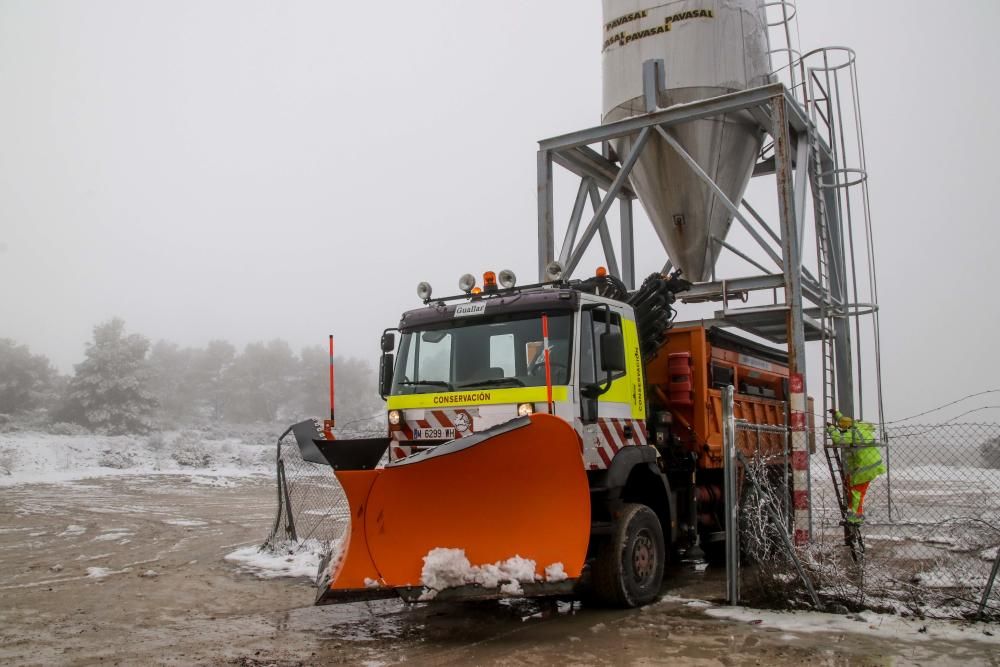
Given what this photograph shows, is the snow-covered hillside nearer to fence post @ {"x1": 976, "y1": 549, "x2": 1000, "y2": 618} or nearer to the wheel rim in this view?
the wheel rim

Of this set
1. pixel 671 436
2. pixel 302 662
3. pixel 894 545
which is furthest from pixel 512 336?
pixel 894 545

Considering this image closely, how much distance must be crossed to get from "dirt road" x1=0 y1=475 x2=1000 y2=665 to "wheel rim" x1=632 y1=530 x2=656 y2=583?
1.03 ft

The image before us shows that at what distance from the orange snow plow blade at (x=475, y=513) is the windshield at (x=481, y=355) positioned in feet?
2.84

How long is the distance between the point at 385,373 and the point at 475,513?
6.84 ft

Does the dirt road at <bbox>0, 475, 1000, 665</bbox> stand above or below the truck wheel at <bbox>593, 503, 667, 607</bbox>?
below

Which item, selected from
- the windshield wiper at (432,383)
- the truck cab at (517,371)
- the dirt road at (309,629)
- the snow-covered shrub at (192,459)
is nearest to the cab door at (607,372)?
the truck cab at (517,371)

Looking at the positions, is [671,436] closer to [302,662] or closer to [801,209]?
[801,209]

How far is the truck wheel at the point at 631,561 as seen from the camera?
657 centimetres

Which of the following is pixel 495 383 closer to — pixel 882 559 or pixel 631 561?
pixel 631 561

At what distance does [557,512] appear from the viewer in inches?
234

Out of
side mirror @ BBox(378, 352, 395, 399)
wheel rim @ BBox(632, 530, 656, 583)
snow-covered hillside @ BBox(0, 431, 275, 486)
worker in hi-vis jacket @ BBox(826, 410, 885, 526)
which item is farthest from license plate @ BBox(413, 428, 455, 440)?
snow-covered hillside @ BBox(0, 431, 275, 486)

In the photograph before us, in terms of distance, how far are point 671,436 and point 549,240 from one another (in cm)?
436

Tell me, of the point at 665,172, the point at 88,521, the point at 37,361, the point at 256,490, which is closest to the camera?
the point at 665,172

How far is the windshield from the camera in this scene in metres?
6.70
